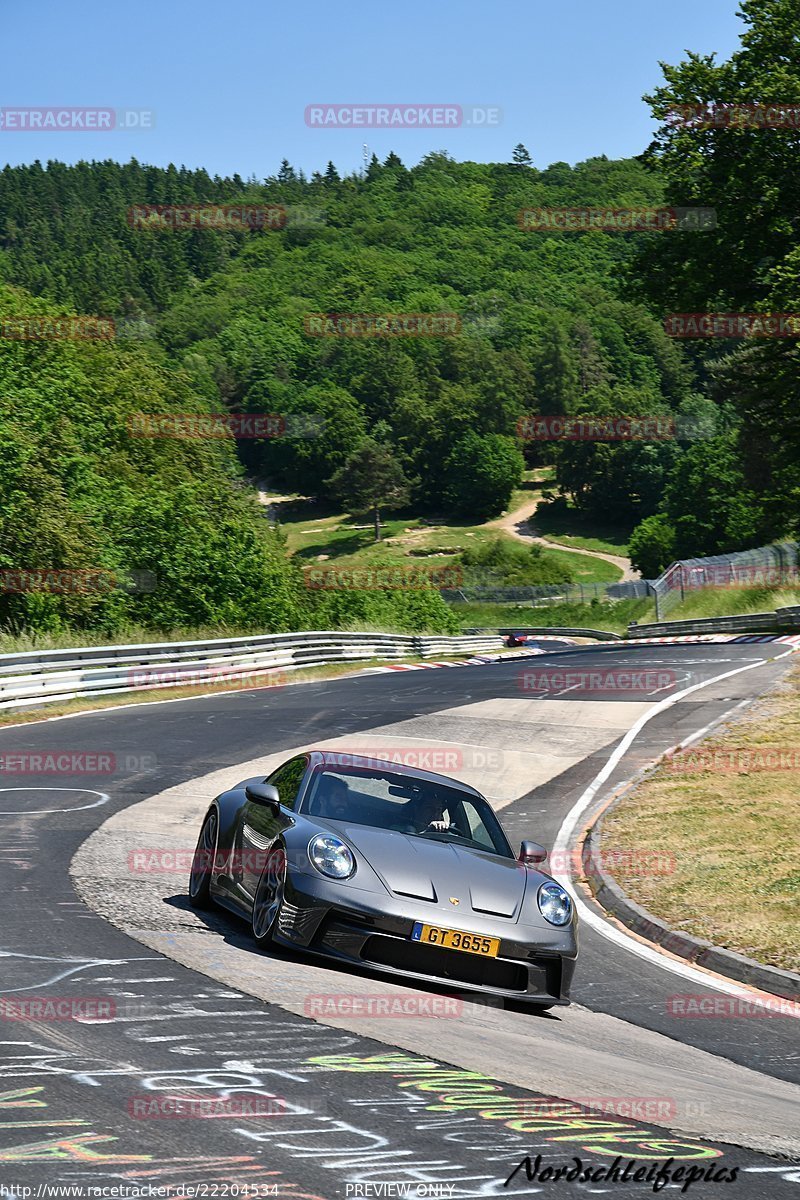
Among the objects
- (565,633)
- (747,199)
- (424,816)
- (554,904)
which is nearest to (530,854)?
(554,904)

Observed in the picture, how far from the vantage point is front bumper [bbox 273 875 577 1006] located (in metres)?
7.60

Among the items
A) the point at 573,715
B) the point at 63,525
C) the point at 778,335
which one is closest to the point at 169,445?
the point at 63,525

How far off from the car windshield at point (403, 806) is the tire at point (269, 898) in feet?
1.93

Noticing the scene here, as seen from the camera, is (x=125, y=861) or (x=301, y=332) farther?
(x=301, y=332)

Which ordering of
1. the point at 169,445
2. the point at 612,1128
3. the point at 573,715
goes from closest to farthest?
the point at 612,1128
the point at 573,715
the point at 169,445

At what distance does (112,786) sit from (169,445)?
4800 centimetres

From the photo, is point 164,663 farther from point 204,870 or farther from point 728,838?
point 204,870

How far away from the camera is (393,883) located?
782 centimetres

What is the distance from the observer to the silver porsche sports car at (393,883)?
25.1 feet

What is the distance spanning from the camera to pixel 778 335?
36969 millimetres

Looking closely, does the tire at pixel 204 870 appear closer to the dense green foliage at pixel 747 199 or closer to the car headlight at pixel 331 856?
the car headlight at pixel 331 856

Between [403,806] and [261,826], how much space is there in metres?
0.99

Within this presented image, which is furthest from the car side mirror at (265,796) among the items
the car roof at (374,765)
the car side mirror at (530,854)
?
the car side mirror at (530,854)

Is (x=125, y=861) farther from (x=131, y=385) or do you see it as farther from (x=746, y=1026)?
(x=131, y=385)
